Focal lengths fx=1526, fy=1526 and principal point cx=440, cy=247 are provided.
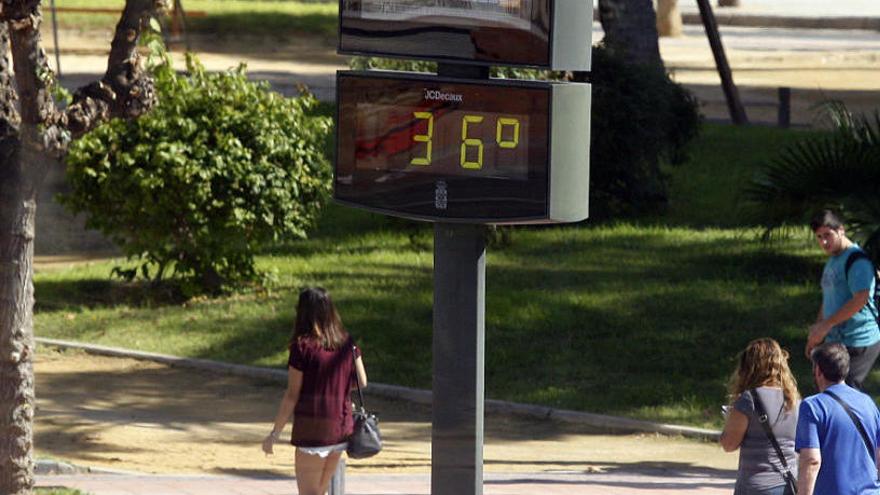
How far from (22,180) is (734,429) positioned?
424 cm

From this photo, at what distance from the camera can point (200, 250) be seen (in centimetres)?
1575

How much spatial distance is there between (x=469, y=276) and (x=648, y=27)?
14623 millimetres

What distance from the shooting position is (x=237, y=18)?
149ft

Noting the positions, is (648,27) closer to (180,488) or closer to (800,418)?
(180,488)

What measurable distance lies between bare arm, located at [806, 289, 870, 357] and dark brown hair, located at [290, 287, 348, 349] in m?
3.13

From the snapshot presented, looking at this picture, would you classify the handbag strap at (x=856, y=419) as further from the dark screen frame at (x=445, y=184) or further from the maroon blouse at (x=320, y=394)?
the maroon blouse at (x=320, y=394)

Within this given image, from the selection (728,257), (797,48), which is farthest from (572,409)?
(797,48)

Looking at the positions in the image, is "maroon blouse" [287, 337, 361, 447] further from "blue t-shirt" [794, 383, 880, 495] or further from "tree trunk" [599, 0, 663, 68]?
"tree trunk" [599, 0, 663, 68]

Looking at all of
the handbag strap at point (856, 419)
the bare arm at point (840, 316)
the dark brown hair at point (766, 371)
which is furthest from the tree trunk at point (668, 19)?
the handbag strap at point (856, 419)

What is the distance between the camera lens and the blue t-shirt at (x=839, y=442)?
6488 mm

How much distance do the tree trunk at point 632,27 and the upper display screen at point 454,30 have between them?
14.1m

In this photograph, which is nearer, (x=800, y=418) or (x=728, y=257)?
(x=800, y=418)

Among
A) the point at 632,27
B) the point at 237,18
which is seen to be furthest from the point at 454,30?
the point at 237,18

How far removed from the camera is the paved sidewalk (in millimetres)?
9523
